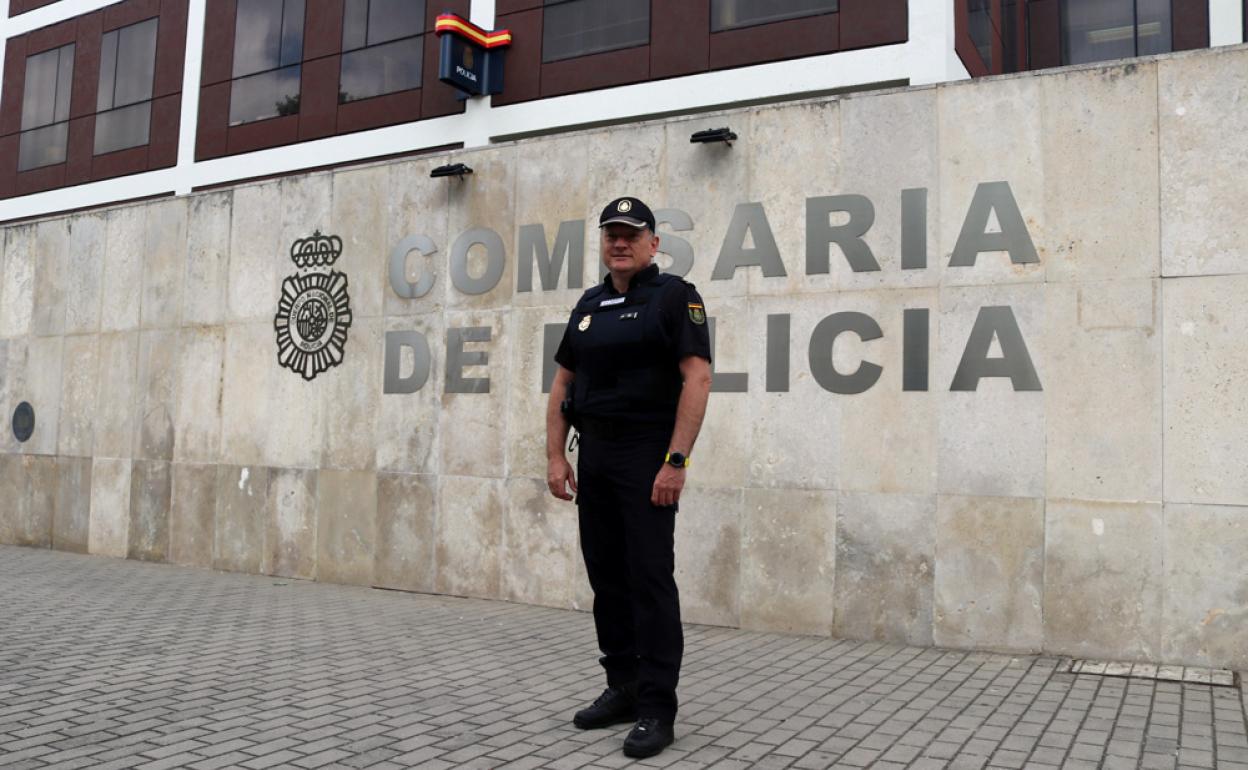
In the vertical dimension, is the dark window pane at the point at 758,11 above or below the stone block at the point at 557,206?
above

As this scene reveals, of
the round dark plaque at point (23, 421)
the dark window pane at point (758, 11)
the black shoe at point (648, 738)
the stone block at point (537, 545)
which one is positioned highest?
the dark window pane at point (758, 11)

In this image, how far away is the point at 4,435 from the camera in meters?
10.8

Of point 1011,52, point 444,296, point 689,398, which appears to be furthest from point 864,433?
point 1011,52

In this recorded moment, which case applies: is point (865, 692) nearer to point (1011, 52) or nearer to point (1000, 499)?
point (1000, 499)

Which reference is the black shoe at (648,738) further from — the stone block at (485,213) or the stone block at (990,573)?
the stone block at (485,213)

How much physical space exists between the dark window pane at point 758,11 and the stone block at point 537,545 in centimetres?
1160

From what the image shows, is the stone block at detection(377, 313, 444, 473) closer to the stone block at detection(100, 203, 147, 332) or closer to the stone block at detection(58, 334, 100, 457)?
the stone block at detection(100, 203, 147, 332)

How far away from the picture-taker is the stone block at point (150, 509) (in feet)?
31.1

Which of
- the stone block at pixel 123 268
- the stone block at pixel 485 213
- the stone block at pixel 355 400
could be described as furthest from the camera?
the stone block at pixel 123 268

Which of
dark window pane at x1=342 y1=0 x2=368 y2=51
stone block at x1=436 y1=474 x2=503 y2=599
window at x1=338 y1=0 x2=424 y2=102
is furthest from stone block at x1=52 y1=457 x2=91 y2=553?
dark window pane at x1=342 y1=0 x2=368 y2=51

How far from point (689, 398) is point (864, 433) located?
2.74 m

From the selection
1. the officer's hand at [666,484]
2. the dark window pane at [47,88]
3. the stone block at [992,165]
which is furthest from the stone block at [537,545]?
the dark window pane at [47,88]

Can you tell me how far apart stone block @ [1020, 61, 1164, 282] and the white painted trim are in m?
15.1

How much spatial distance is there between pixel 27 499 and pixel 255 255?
3906 millimetres
